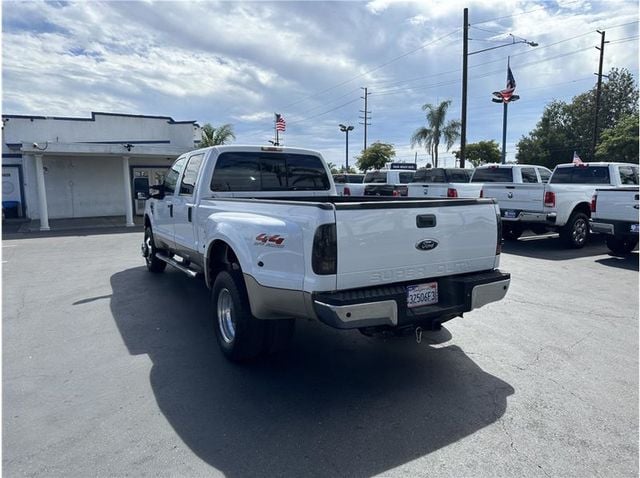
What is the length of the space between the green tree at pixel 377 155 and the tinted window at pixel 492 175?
32.5 m

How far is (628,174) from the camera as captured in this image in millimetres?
12156

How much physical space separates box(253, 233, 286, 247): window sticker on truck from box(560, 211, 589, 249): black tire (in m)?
9.78

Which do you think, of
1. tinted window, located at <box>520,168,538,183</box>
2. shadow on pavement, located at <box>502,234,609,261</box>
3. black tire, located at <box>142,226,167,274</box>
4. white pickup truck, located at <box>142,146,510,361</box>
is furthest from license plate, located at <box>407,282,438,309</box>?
tinted window, located at <box>520,168,538,183</box>

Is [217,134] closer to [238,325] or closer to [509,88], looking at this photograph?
[509,88]

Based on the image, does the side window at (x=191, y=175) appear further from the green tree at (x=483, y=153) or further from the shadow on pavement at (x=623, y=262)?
the green tree at (x=483, y=153)

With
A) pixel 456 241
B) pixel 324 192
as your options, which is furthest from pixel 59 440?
pixel 324 192

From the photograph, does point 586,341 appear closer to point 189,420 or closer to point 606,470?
point 606,470

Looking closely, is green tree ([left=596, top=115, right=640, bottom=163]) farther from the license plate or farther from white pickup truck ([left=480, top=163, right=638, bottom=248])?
the license plate

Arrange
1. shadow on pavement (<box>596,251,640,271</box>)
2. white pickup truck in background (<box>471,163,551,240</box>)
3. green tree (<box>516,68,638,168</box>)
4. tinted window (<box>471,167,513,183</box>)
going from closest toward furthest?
shadow on pavement (<box>596,251,640,271</box>) → white pickup truck in background (<box>471,163,551,240</box>) → tinted window (<box>471,167,513,183</box>) → green tree (<box>516,68,638,168</box>)

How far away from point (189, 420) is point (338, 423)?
107 centimetres

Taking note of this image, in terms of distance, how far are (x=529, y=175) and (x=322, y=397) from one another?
1226cm

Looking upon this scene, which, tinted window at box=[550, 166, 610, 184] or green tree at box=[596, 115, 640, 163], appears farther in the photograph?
green tree at box=[596, 115, 640, 163]

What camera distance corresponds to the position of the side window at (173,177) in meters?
6.41

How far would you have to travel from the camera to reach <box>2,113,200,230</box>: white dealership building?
1909cm
